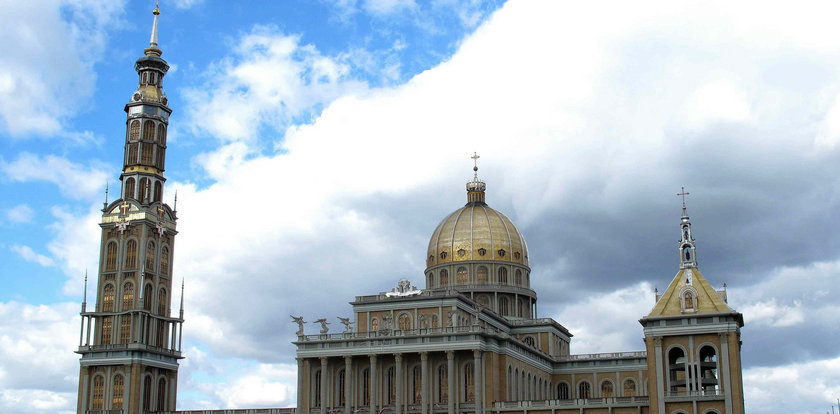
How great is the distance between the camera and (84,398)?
120 metres

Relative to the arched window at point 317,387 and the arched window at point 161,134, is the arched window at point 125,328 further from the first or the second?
the arched window at point 317,387

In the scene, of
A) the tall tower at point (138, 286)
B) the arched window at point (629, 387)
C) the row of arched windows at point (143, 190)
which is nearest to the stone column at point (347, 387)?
the tall tower at point (138, 286)

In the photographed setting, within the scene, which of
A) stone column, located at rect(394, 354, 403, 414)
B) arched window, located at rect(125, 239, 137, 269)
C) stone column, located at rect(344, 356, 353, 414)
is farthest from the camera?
arched window, located at rect(125, 239, 137, 269)

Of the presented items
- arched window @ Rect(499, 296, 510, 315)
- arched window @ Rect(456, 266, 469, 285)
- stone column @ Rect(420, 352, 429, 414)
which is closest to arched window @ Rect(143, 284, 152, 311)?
stone column @ Rect(420, 352, 429, 414)

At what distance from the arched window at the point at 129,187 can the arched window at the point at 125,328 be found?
15284 mm

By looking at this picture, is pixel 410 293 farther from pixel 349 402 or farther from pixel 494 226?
pixel 494 226

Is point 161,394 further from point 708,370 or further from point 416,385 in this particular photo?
point 708,370

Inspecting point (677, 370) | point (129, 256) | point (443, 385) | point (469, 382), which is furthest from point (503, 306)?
point (129, 256)

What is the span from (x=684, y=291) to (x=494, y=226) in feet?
128

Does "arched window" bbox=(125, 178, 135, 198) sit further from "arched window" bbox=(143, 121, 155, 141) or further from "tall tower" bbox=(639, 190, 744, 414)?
"tall tower" bbox=(639, 190, 744, 414)

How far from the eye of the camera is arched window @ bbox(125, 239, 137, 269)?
123938 millimetres

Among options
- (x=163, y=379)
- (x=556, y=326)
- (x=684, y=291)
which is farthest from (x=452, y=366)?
(x=163, y=379)

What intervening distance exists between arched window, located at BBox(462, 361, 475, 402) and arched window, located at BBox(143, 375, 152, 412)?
39.5 m

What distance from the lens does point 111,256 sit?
411 ft
